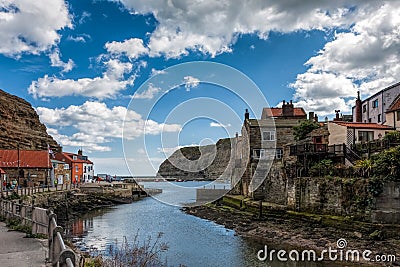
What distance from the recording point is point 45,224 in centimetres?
1185

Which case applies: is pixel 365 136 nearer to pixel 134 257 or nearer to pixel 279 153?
pixel 279 153

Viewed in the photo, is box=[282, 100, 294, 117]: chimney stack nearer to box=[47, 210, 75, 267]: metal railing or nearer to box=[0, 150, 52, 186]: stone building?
box=[0, 150, 52, 186]: stone building

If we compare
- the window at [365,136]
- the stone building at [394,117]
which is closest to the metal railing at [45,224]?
the window at [365,136]

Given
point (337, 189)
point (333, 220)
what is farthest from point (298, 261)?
point (337, 189)

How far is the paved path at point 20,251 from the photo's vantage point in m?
9.26

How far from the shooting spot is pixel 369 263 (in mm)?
18109

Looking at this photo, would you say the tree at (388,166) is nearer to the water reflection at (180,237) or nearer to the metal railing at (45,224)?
the water reflection at (180,237)

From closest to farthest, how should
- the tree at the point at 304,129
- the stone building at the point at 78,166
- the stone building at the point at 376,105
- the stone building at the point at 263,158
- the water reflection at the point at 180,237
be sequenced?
the water reflection at the point at 180,237, the stone building at the point at 263,158, the tree at the point at 304,129, the stone building at the point at 376,105, the stone building at the point at 78,166

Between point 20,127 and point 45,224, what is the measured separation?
8764 centimetres

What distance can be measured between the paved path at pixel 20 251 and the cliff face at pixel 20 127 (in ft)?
227

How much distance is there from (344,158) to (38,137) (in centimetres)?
7971

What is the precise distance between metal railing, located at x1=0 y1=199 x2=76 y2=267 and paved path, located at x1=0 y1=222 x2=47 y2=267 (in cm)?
38

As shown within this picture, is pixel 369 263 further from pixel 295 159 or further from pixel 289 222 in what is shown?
pixel 295 159

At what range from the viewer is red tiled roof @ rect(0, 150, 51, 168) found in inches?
2011
